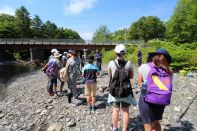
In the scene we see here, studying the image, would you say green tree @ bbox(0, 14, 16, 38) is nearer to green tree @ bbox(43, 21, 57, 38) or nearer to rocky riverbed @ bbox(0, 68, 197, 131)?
green tree @ bbox(43, 21, 57, 38)

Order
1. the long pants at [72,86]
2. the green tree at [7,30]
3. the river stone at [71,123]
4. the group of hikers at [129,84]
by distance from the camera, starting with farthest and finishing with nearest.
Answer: the green tree at [7,30] < the long pants at [72,86] < the river stone at [71,123] < the group of hikers at [129,84]

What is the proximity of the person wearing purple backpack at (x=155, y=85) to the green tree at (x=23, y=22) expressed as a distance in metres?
88.8

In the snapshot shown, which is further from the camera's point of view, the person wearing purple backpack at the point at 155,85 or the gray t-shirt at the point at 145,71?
the gray t-shirt at the point at 145,71

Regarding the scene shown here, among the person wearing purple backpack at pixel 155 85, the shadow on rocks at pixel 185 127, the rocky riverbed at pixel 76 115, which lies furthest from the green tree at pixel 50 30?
the person wearing purple backpack at pixel 155 85

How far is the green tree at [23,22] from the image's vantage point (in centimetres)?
9050

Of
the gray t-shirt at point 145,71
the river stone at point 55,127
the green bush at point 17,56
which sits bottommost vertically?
the green bush at point 17,56

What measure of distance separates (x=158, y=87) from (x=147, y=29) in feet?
314

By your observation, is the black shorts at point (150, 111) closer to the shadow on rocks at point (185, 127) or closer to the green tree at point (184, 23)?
the shadow on rocks at point (185, 127)

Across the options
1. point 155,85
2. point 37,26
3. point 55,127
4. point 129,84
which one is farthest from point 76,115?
point 37,26

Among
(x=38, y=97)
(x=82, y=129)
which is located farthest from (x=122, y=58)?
(x=38, y=97)

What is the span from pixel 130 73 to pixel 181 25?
42.8 metres

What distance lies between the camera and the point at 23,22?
9150cm

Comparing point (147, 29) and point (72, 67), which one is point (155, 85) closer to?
point (72, 67)

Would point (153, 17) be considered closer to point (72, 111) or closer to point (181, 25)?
point (181, 25)
